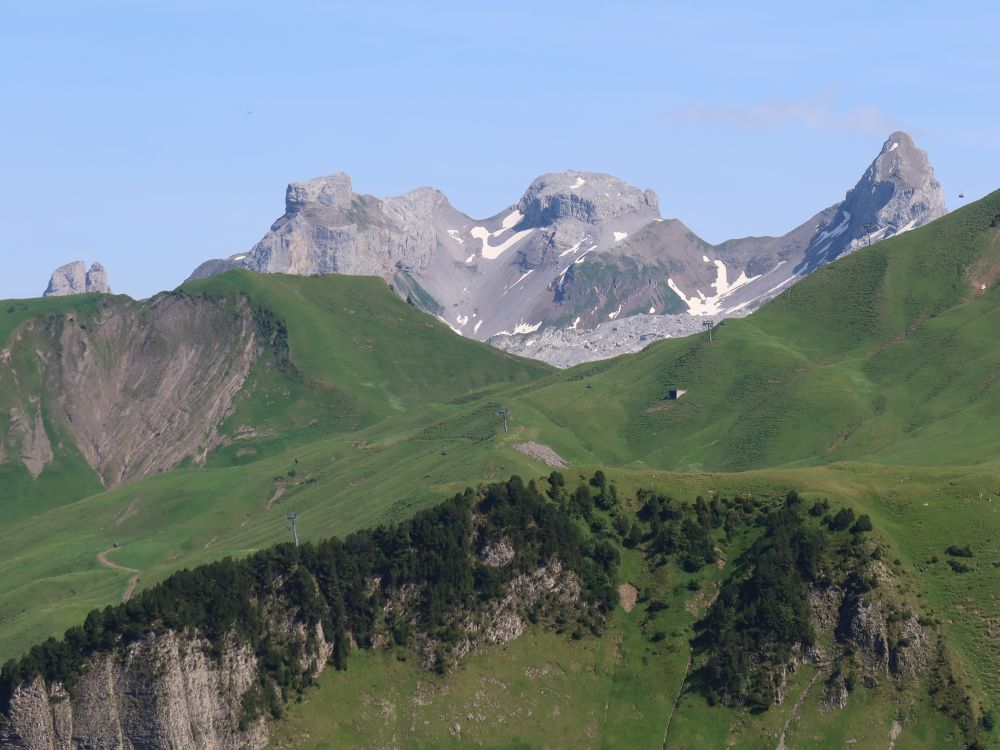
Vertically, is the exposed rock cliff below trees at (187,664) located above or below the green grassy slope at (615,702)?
above

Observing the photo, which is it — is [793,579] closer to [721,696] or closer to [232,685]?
[721,696]

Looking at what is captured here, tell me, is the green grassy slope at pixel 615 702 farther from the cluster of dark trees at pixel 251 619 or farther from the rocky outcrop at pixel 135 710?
the rocky outcrop at pixel 135 710

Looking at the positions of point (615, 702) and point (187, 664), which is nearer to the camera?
point (187, 664)

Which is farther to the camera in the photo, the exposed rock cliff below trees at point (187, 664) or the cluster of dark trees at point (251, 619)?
the cluster of dark trees at point (251, 619)

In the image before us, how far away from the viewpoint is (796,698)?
187875 mm

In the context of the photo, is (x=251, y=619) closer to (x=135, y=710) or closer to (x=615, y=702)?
(x=135, y=710)

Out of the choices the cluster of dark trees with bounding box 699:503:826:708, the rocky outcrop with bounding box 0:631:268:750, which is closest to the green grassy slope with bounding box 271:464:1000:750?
the cluster of dark trees with bounding box 699:503:826:708

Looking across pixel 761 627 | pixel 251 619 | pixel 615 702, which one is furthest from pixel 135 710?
pixel 761 627

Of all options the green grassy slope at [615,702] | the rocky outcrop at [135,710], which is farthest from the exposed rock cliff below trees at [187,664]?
the green grassy slope at [615,702]

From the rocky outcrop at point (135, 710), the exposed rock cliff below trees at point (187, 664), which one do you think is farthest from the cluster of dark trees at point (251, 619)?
the rocky outcrop at point (135, 710)

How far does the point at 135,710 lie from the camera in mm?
186000

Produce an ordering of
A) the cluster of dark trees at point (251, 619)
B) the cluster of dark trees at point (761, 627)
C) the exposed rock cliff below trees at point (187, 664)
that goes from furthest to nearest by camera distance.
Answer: the cluster of dark trees at point (761, 627)
the cluster of dark trees at point (251, 619)
the exposed rock cliff below trees at point (187, 664)

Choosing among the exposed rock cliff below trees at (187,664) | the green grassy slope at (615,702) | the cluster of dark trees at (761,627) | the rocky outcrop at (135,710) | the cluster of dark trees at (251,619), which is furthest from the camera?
the cluster of dark trees at (761,627)

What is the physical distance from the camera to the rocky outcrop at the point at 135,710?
Result: 185 m
